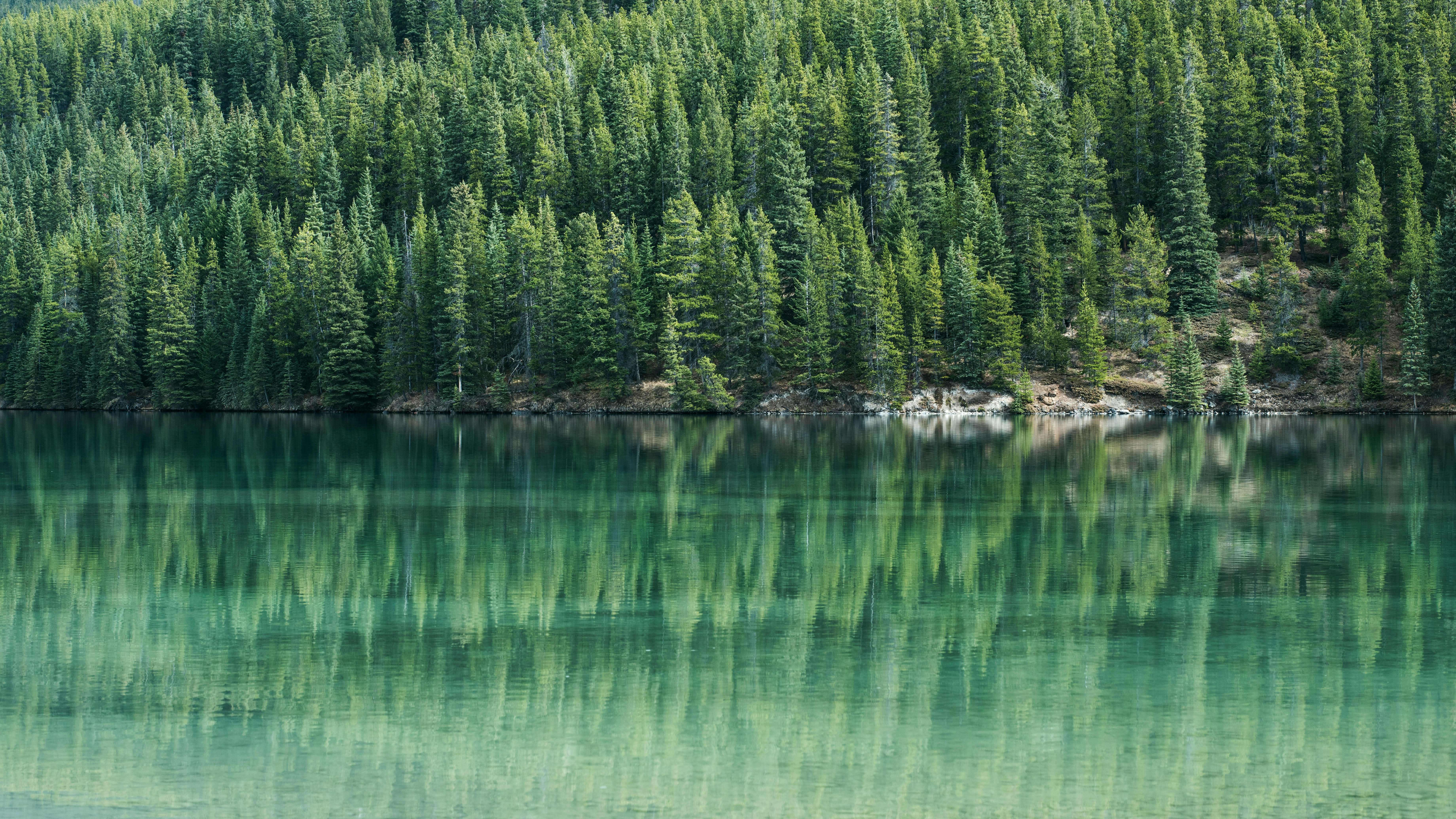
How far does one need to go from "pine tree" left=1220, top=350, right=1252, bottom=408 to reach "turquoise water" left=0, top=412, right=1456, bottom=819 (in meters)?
48.4

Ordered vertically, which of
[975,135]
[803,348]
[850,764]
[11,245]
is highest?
[975,135]

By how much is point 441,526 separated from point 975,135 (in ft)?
308

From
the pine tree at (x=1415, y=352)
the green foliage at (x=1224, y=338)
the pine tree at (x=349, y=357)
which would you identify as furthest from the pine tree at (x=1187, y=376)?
the pine tree at (x=349, y=357)

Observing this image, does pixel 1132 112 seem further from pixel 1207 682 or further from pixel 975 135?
pixel 1207 682

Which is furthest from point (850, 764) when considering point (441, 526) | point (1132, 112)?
point (1132, 112)

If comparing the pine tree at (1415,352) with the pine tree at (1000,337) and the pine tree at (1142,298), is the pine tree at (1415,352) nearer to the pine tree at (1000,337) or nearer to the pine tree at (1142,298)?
the pine tree at (1142,298)

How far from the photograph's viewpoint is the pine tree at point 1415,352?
277ft

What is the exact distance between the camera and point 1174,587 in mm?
23328

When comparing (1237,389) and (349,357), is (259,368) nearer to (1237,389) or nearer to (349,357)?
(349,357)

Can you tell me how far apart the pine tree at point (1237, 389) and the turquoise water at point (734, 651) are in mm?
48434

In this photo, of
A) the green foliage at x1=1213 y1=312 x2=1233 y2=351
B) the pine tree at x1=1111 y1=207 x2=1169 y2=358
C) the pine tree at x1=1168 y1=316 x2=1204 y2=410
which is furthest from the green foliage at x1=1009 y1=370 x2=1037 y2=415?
the green foliage at x1=1213 y1=312 x2=1233 y2=351

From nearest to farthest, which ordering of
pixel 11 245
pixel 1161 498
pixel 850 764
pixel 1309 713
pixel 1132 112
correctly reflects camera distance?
pixel 850 764, pixel 1309 713, pixel 1161 498, pixel 1132 112, pixel 11 245

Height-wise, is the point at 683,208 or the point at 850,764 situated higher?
the point at 683,208

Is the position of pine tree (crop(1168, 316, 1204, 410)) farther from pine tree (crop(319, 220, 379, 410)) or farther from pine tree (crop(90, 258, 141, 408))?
pine tree (crop(90, 258, 141, 408))
